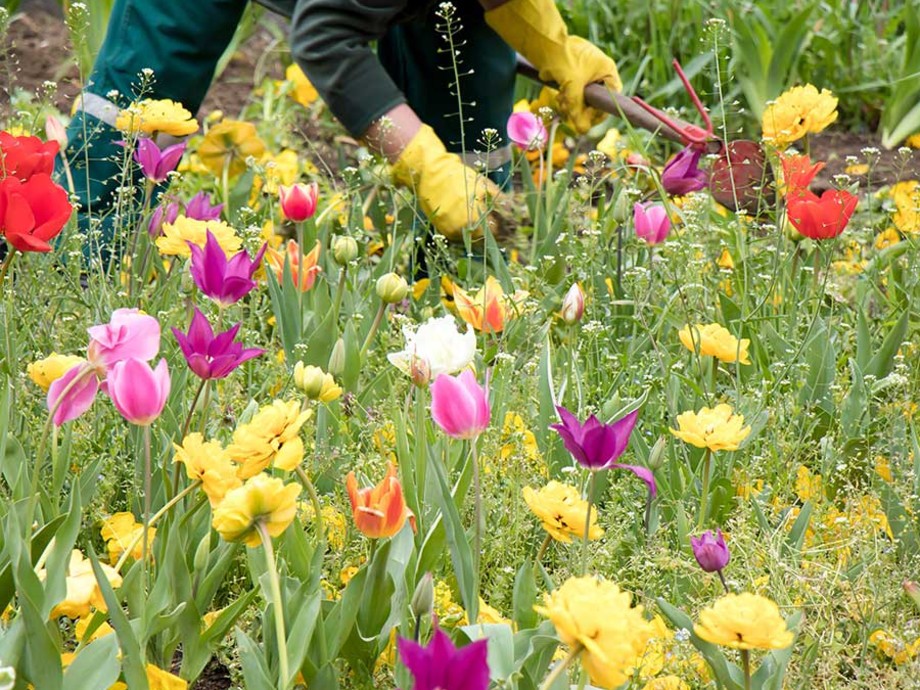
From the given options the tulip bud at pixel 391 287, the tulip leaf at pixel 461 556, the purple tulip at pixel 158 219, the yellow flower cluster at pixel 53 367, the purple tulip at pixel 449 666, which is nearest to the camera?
the purple tulip at pixel 449 666

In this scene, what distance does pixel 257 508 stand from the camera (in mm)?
919

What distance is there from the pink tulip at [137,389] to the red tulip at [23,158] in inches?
16.2

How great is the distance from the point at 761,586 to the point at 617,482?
35cm

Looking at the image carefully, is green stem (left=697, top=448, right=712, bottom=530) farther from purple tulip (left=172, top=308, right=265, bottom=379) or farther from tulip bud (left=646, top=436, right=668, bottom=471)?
purple tulip (left=172, top=308, right=265, bottom=379)

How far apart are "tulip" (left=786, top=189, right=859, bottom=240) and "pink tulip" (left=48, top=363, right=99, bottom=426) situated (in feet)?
2.78

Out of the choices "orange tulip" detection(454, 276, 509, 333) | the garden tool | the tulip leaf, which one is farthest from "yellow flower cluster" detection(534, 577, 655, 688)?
the garden tool

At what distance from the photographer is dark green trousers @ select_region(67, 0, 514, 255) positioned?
2326 millimetres

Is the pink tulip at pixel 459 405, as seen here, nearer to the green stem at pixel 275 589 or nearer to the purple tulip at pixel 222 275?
the green stem at pixel 275 589

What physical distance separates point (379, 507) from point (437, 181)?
113cm

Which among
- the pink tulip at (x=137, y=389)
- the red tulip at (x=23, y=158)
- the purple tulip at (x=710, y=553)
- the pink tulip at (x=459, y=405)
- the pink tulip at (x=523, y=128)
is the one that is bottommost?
the pink tulip at (x=523, y=128)

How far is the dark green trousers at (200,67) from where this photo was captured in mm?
2326

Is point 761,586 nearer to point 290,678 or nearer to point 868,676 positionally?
point 868,676

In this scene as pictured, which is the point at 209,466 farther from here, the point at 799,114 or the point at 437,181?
the point at 437,181

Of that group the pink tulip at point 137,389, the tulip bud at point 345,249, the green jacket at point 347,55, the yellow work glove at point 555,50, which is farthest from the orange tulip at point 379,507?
the yellow work glove at point 555,50
